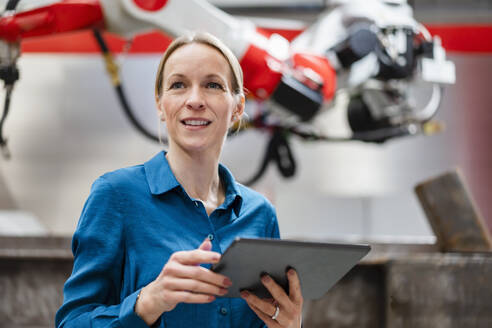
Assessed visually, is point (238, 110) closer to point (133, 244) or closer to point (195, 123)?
point (195, 123)

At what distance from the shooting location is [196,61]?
3.02 feet

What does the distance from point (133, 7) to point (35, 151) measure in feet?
11.1

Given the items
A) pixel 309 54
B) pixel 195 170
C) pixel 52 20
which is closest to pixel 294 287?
pixel 195 170

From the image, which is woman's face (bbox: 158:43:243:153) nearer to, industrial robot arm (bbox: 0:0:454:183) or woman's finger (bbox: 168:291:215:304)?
woman's finger (bbox: 168:291:215:304)

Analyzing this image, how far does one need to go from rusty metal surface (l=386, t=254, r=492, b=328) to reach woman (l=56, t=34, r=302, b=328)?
4.17 ft

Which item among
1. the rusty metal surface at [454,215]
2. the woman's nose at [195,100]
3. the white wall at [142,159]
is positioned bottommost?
the white wall at [142,159]

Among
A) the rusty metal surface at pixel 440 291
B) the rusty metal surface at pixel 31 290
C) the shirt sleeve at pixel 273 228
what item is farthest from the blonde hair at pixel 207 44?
the rusty metal surface at pixel 31 290

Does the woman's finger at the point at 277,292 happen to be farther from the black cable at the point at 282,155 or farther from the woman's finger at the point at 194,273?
the black cable at the point at 282,155

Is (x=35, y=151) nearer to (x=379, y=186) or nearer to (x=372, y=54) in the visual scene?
(x=379, y=186)

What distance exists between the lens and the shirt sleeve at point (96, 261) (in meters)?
0.86

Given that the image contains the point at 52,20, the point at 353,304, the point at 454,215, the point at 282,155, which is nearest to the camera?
the point at 52,20

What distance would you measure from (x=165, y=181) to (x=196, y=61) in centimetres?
20

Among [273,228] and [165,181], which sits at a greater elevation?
[165,181]

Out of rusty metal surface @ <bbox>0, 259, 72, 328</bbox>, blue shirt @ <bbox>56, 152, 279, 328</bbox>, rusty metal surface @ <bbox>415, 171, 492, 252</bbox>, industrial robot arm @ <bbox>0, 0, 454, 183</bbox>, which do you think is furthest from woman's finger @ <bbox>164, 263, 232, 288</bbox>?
rusty metal surface @ <bbox>415, 171, 492, 252</bbox>
